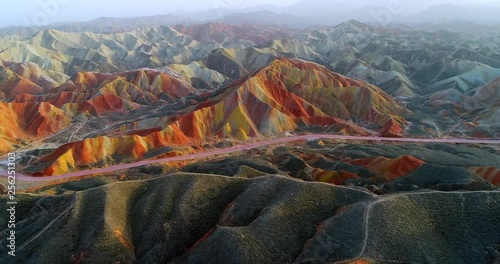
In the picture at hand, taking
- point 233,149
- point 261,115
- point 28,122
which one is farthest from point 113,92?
point 233,149

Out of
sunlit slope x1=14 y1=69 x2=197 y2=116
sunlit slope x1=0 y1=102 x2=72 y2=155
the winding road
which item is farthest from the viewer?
sunlit slope x1=14 y1=69 x2=197 y2=116

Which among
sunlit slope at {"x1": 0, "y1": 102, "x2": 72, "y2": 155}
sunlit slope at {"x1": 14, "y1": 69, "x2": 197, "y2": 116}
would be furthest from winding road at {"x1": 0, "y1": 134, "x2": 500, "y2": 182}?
sunlit slope at {"x1": 14, "y1": 69, "x2": 197, "y2": 116}

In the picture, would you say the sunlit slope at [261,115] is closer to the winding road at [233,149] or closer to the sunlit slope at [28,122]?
the winding road at [233,149]

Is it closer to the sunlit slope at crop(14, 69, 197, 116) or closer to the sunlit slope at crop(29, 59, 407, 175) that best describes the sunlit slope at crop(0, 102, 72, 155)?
the sunlit slope at crop(14, 69, 197, 116)

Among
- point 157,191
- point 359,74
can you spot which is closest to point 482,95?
point 359,74

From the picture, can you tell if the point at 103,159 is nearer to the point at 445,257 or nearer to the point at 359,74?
the point at 445,257

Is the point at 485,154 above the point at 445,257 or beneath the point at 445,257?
beneath

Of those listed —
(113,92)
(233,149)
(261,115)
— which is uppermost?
(261,115)

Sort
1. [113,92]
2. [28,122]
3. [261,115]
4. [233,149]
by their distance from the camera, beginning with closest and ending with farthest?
1. [233,149]
2. [261,115]
3. [28,122]
4. [113,92]

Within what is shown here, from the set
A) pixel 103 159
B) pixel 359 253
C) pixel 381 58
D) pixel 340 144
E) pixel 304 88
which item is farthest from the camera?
pixel 381 58

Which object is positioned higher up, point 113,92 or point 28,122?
point 28,122

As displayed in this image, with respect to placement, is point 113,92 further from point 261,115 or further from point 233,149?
point 233,149
